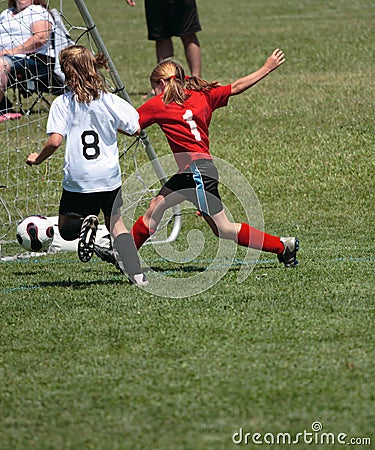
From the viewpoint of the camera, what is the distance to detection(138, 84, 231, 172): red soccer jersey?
250 inches

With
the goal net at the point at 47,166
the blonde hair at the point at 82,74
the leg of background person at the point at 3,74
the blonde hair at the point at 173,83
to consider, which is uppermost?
the blonde hair at the point at 82,74

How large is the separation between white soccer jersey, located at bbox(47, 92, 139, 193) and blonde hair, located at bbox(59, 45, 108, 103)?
51mm

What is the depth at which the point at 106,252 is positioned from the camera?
20.2ft

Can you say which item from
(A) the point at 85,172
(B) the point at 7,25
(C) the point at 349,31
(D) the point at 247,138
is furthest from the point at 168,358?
(C) the point at 349,31

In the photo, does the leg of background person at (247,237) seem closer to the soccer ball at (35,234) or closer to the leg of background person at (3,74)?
the soccer ball at (35,234)

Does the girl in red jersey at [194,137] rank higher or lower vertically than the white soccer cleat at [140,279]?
higher

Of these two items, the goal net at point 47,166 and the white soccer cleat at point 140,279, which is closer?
the white soccer cleat at point 140,279

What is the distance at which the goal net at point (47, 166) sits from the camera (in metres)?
7.59

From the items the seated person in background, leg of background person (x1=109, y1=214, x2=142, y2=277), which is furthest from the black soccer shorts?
leg of background person (x1=109, y1=214, x2=142, y2=277)

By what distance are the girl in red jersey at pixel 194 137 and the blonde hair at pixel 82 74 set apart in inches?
20.6

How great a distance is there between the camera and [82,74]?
5.91 metres

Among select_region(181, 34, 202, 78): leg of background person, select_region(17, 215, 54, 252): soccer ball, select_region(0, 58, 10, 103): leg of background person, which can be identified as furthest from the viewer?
select_region(181, 34, 202, 78): leg of background person

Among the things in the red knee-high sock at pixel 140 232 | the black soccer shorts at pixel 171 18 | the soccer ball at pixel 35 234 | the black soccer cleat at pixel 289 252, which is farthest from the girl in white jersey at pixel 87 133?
the black soccer shorts at pixel 171 18

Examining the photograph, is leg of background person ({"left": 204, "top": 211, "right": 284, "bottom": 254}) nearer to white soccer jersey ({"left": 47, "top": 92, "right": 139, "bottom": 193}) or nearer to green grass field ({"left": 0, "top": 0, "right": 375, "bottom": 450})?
green grass field ({"left": 0, "top": 0, "right": 375, "bottom": 450})
